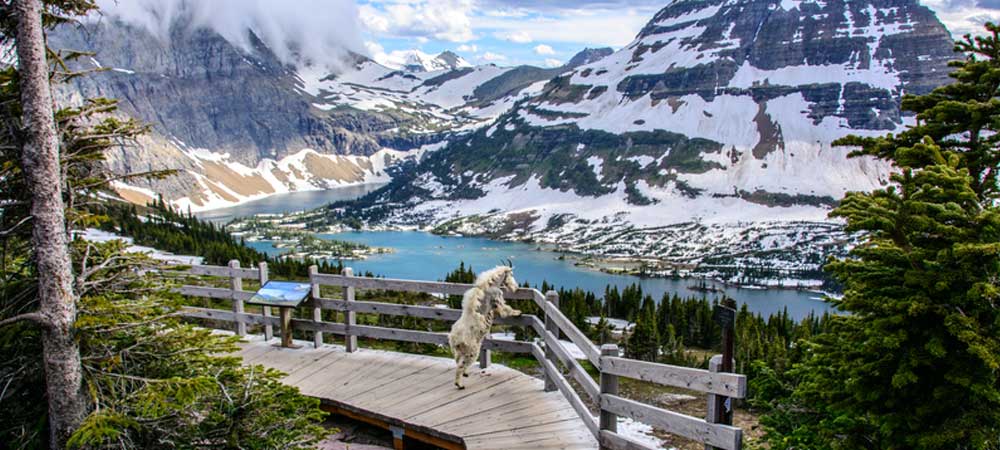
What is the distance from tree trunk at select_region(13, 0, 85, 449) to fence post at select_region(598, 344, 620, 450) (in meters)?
5.96

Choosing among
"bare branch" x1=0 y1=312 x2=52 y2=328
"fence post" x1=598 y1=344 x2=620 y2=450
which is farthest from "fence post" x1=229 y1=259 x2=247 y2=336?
"fence post" x1=598 y1=344 x2=620 y2=450

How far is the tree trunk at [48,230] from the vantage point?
6.42 meters

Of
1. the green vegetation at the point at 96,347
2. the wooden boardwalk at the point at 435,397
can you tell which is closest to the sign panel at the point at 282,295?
the wooden boardwalk at the point at 435,397

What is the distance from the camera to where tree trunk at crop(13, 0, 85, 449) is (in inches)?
253

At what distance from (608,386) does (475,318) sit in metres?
3.48

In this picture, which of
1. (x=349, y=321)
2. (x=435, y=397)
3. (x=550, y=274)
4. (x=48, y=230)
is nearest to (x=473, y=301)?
(x=435, y=397)

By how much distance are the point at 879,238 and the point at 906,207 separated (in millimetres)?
1190

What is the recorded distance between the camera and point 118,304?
274 inches

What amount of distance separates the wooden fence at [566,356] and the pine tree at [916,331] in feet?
4.86

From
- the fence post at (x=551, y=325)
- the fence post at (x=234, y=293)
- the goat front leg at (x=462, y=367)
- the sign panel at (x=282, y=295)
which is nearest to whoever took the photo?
the fence post at (x=551, y=325)

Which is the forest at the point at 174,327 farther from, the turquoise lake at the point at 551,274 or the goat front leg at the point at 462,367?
the turquoise lake at the point at 551,274

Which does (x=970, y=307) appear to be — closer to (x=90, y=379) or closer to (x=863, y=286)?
(x=863, y=286)

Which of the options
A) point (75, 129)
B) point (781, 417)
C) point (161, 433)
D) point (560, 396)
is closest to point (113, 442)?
point (161, 433)

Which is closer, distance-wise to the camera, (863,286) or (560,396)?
(863,286)
